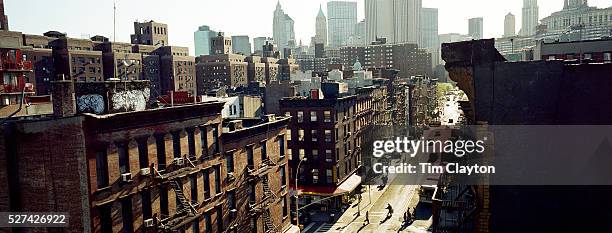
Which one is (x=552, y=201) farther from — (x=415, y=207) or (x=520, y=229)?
(x=415, y=207)

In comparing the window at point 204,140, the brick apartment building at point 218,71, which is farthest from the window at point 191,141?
the brick apartment building at point 218,71

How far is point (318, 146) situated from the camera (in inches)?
2346

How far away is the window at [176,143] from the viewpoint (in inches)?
1189

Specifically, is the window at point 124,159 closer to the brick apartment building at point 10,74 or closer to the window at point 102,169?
the window at point 102,169

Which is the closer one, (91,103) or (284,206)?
(91,103)

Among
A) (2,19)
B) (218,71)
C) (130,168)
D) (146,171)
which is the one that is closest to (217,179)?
(146,171)

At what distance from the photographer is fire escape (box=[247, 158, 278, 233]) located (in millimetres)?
38312

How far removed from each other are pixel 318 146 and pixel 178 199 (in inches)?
1212

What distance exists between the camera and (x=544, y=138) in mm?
16516

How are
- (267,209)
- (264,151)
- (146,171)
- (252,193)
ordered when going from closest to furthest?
(146,171) → (252,193) → (267,209) → (264,151)

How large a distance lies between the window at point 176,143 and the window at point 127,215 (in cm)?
448

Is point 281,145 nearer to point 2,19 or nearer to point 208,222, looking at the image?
point 208,222

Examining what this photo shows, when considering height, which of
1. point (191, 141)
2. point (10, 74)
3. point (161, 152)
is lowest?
point (161, 152)

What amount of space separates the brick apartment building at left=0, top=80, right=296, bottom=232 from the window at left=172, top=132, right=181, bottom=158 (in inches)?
2.5
